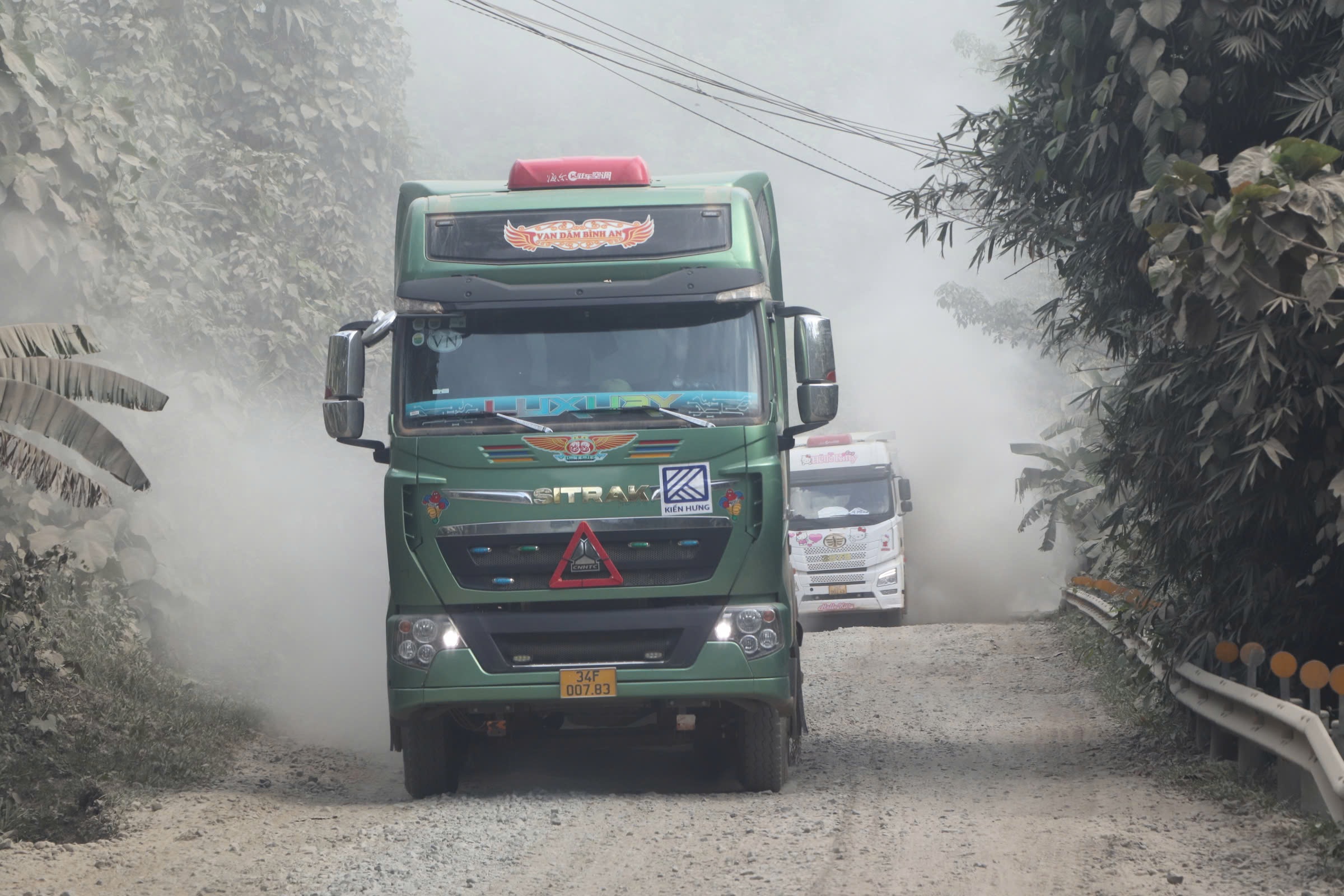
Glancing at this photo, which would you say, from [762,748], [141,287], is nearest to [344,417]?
[762,748]

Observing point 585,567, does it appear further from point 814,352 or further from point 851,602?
point 851,602

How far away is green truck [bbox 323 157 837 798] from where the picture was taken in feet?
27.4

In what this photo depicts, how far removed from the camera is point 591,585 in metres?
8.37

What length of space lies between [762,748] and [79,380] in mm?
5401

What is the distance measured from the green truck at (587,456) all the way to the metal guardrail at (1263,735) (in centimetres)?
266

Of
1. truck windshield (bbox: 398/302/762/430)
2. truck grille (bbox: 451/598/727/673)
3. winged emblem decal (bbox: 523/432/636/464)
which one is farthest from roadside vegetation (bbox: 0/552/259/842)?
winged emblem decal (bbox: 523/432/636/464)

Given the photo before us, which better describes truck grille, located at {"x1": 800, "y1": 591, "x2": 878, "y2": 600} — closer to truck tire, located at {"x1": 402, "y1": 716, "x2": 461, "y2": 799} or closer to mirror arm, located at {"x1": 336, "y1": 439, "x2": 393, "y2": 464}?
truck tire, located at {"x1": 402, "y1": 716, "x2": 461, "y2": 799}

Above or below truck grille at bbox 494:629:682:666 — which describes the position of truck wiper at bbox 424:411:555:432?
above

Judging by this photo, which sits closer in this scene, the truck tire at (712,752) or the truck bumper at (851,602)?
the truck tire at (712,752)

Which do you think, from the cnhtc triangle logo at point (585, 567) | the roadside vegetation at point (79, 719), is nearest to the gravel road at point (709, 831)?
the roadside vegetation at point (79, 719)

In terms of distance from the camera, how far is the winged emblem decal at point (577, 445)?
835cm

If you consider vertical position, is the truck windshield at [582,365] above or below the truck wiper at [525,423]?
above

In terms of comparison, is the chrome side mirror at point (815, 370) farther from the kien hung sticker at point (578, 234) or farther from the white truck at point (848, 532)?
the white truck at point (848, 532)

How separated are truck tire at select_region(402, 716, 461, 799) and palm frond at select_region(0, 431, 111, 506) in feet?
9.55
